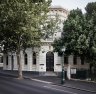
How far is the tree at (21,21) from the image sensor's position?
35719mm

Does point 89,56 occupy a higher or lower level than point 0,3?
lower

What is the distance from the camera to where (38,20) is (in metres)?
37.8

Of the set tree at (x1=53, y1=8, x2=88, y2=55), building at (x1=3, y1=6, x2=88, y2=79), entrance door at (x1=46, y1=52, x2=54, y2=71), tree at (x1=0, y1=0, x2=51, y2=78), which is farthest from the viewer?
entrance door at (x1=46, y1=52, x2=54, y2=71)

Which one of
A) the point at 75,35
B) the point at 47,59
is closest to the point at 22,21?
the point at 75,35

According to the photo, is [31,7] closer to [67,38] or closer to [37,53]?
[67,38]

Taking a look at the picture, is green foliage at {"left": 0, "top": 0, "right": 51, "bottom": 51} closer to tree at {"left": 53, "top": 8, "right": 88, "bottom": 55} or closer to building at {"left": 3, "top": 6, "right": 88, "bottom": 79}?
tree at {"left": 53, "top": 8, "right": 88, "bottom": 55}

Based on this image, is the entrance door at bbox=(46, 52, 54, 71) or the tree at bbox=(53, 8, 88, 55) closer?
the tree at bbox=(53, 8, 88, 55)

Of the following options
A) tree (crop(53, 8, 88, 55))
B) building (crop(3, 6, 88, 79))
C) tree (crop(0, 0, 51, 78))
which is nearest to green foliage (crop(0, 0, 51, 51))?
tree (crop(0, 0, 51, 78))

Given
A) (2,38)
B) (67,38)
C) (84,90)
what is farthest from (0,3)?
(84,90)

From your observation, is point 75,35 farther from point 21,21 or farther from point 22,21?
point 21,21

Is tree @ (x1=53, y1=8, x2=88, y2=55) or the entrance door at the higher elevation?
tree @ (x1=53, y1=8, x2=88, y2=55)

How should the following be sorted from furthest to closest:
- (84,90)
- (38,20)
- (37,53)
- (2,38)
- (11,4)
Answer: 1. (37,53)
2. (2,38)
3. (38,20)
4. (11,4)
5. (84,90)

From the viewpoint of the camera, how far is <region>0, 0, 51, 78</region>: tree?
35.7 metres

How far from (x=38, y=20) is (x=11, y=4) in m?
4.26
